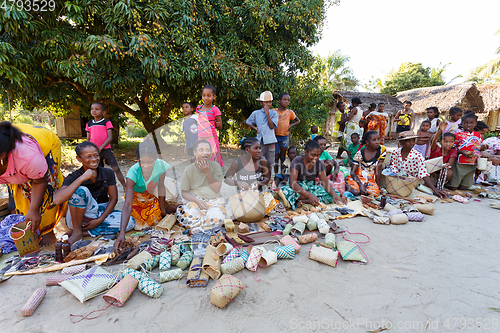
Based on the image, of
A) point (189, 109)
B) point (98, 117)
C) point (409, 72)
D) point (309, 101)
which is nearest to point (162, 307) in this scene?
point (98, 117)

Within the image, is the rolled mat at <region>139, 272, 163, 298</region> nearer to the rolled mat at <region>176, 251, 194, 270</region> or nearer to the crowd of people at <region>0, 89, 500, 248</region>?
the rolled mat at <region>176, 251, 194, 270</region>

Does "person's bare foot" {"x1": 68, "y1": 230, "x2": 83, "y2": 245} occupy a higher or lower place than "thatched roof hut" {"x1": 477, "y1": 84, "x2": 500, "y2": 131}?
lower

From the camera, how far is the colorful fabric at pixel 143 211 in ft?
9.91

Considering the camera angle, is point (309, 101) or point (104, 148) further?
point (309, 101)

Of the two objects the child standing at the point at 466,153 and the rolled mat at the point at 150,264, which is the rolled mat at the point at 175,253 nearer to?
the rolled mat at the point at 150,264

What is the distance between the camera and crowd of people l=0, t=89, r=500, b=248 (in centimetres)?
242

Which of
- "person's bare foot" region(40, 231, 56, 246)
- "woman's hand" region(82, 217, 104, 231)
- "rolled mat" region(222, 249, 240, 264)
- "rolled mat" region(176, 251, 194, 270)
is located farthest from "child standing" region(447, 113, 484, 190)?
"person's bare foot" region(40, 231, 56, 246)

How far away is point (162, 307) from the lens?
1.76 m

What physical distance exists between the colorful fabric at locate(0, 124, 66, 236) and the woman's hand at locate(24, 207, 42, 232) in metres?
0.15

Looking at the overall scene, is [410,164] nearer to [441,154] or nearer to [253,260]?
A: [441,154]

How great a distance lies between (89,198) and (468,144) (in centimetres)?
616

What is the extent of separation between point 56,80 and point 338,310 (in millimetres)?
7694

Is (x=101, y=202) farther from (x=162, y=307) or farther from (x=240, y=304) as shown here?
(x=240, y=304)

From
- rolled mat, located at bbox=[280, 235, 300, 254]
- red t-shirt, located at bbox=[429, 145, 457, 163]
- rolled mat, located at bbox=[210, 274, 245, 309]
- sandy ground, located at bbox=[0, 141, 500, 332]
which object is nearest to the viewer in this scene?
sandy ground, located at bbox=[0, 141, 500, 332]
